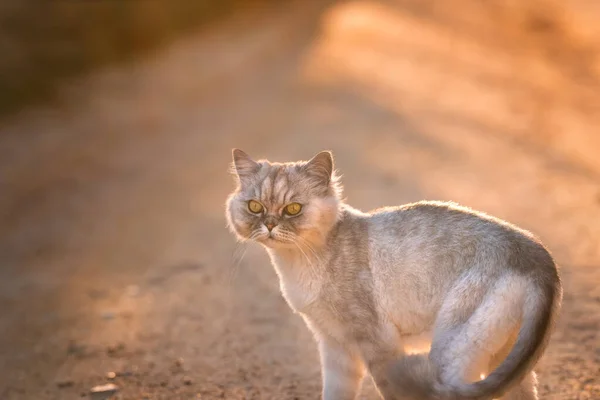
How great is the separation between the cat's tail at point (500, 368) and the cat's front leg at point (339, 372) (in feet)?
2.79

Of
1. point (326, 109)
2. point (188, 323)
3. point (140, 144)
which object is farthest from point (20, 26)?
point (188, 323)

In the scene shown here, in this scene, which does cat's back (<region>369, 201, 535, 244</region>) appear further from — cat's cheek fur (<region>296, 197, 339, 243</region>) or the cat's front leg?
the cat's front leg

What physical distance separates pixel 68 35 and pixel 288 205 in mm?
13524

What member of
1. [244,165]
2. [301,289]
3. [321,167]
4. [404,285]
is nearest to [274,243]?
[301,289]

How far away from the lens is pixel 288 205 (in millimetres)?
4695

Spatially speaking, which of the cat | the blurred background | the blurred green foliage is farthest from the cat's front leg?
the blurred green foliage

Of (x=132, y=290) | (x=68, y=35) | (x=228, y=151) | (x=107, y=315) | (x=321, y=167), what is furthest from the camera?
(x=68, y=35)

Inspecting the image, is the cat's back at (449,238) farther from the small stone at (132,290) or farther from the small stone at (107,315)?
the small stone at (132,290)

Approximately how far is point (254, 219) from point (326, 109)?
9148 millimetres

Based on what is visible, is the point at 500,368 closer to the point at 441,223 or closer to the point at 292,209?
the point at 441,223

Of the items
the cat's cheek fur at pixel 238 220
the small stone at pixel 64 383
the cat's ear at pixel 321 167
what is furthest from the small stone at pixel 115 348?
the cat's ear at pixel 321 167

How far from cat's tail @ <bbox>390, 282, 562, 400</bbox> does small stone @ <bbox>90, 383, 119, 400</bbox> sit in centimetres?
264

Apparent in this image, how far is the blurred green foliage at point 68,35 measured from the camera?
49.4ft

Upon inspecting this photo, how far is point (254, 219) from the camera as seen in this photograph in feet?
15.6
